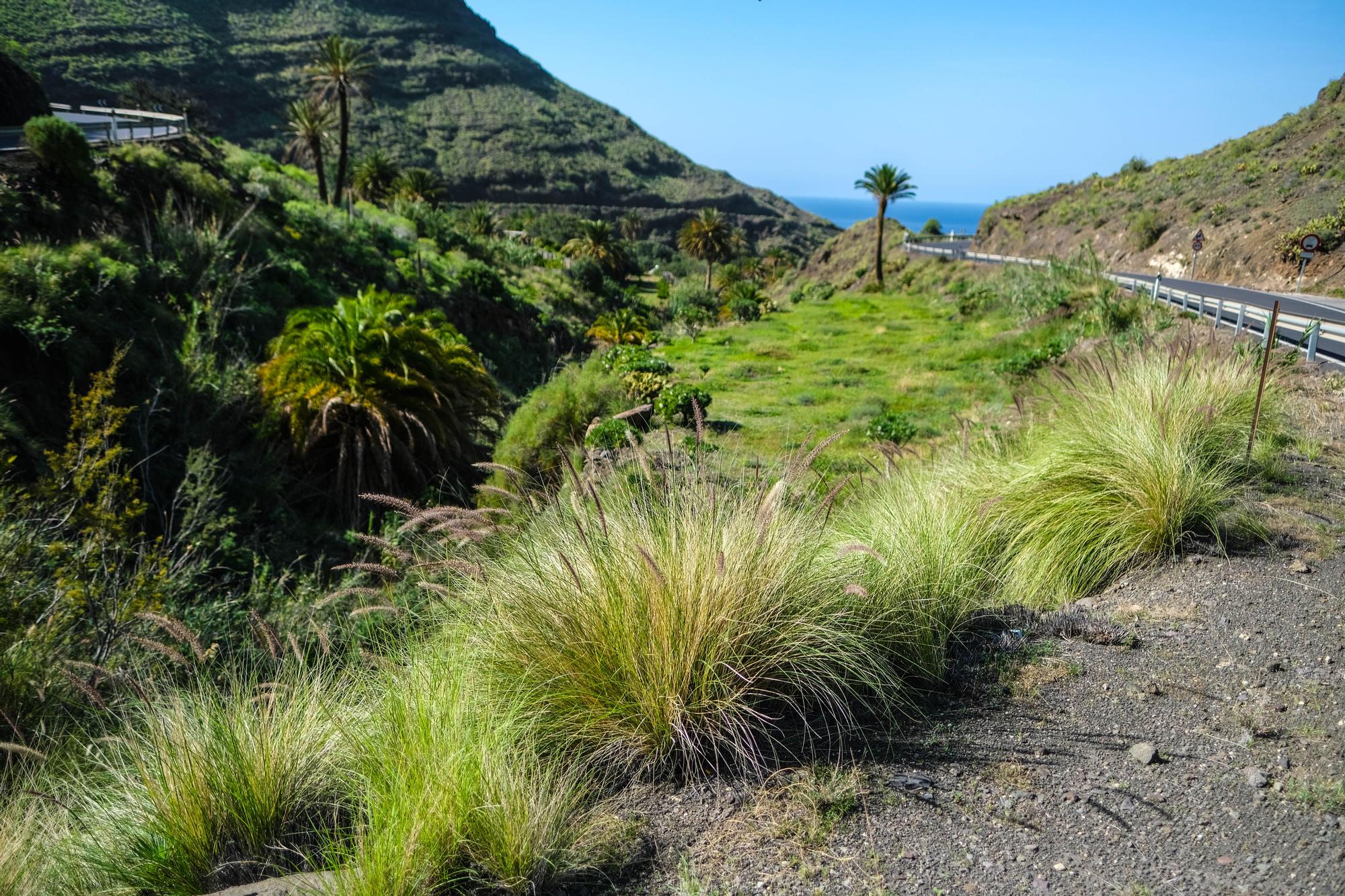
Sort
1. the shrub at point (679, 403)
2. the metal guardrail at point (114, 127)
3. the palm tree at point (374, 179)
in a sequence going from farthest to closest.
→ the palm tree at point (374, 179)
the metal guardrail at point (114, 127)
the shrub at point (679, 403)

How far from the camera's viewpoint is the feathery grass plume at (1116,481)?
4.55 metres

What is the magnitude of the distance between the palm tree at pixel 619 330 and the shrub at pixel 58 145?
1498 centimetres

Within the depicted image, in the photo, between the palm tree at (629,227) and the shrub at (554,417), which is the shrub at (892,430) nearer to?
the shrub at (554,417)

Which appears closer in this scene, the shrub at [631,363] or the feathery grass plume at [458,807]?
the feathery grass plume at [458,807]

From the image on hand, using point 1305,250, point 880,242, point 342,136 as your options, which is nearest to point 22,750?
point 1305,250

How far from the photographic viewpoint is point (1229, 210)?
104 feet

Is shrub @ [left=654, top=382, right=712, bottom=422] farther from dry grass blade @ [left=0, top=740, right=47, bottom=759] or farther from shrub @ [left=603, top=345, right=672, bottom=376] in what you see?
dry grass blade @ [left=0, top=740, right=47, bottom=759]

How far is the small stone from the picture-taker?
280cm

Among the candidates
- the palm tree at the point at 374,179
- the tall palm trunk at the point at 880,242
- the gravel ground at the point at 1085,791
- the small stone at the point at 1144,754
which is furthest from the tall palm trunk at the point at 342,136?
the small stone at the point at 1144,754

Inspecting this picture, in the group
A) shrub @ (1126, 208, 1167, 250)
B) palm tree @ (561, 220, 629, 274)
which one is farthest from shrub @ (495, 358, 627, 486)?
palm tree @ (561, 220, 629, 274)

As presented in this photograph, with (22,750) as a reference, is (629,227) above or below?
above

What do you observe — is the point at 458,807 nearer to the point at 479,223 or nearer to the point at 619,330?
the point at 619,330

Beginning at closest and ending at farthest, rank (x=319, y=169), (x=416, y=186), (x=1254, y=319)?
(x=1254, y=319)
(x=319, y=169)
(x=416, y=186)

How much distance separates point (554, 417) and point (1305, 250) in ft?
72.3
